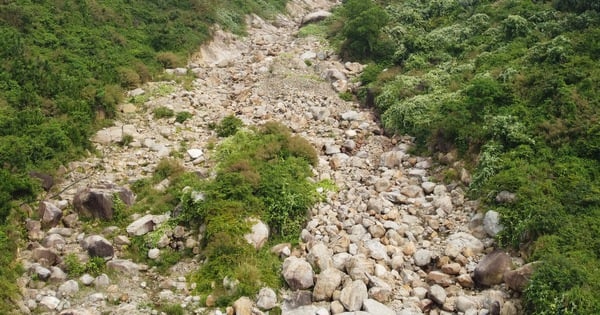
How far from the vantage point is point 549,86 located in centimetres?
1694

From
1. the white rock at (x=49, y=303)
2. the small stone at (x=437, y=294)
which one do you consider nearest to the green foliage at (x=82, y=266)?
the white rock at (x=49, y=303)

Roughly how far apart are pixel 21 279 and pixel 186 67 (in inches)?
637

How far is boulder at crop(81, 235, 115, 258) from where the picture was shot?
13586 millimetres

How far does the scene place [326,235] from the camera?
14.7 metres

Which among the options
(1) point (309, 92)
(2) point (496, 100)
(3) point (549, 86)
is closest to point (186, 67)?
(1) point (309, 92)

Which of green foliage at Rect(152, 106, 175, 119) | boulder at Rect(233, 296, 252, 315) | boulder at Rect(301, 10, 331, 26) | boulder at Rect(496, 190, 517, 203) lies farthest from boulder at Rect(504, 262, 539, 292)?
boulder at Rect(301, 10, 331, 26)

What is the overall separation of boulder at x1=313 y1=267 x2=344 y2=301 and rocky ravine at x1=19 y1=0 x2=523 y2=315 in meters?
0.03

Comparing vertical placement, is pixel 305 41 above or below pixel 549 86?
below

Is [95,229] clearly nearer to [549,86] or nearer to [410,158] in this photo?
[410,158]

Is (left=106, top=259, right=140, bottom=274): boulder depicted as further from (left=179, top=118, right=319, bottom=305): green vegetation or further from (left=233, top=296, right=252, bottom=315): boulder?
(left=233, top=296, right=252, bottom=315): boulder

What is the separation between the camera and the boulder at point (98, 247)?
44.6 ft

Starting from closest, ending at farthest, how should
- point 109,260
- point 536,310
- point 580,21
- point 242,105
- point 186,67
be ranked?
point 536,310
point 109,260
point 580,21
point 242,105
point 186,67

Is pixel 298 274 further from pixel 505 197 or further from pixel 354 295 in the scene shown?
pixel 505 197

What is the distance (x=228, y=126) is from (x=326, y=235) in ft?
25.1
